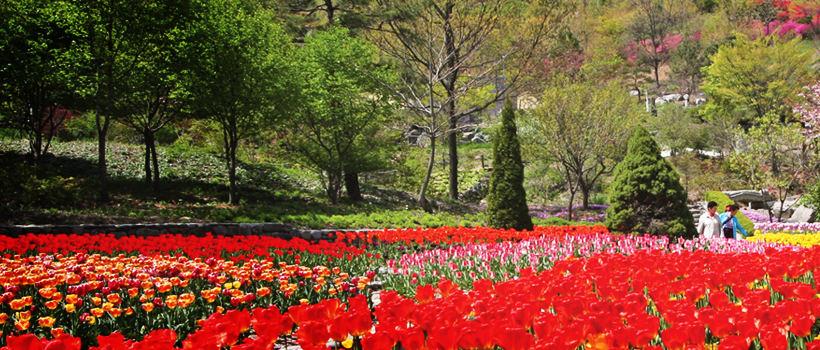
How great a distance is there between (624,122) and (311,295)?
61.5 feet

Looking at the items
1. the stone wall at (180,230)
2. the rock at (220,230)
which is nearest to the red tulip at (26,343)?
the stone wall at (180,230)

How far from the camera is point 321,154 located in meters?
17.9

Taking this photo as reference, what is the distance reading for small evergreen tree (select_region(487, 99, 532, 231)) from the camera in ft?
41.3

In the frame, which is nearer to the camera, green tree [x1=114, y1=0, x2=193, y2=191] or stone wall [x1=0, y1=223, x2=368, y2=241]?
stone wall [x1=0, y1=223, x2=368, y2=241]

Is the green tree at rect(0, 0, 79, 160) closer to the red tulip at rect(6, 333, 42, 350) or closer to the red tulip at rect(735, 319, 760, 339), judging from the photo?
the red tulip at rect(6, 333, 42, 350)

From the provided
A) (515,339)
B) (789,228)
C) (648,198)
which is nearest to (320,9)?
(648,198)

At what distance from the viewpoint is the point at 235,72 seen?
1436 centimetres

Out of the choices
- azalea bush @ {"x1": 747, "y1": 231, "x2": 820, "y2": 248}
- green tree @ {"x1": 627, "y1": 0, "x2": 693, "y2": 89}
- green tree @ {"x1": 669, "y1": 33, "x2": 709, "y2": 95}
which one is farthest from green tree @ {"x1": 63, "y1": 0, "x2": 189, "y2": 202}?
green tree @ {"x1": 627, "y1": 0, "x2": 693, "y2": 89}

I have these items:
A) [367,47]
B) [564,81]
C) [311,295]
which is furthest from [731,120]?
[311,295]

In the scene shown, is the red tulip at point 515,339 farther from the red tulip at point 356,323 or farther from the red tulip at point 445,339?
the red tulip at point 356,323

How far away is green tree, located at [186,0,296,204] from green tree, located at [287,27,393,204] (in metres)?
1.51

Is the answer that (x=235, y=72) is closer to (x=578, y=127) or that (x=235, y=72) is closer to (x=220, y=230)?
(x=220, y=230)

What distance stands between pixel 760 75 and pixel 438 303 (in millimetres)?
36945

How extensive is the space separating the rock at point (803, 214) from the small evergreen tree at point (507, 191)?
45.7ft
